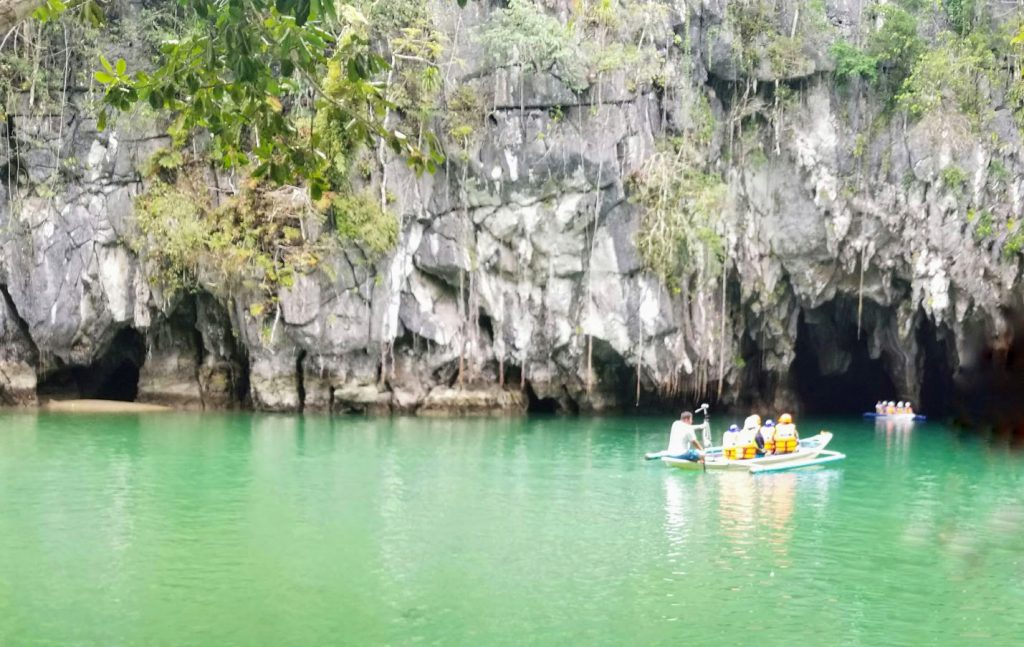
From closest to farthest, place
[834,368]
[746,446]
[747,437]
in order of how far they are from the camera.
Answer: [746,446] → [747,437] → [834,368]

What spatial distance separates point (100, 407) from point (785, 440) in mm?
17432

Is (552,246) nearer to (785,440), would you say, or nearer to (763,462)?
(785,440)

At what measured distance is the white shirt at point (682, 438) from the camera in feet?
58.5

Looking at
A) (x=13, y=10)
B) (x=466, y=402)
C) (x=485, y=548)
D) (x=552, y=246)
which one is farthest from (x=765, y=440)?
(x=13, y=10)

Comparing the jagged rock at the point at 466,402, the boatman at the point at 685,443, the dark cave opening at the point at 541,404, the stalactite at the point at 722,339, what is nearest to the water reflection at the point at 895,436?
the stalactite at the point at 722,339

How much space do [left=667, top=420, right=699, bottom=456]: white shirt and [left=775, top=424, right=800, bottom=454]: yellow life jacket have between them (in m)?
2.12

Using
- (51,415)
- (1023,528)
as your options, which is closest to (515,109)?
(51,415)

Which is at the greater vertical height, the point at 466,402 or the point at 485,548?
the point at 466,402

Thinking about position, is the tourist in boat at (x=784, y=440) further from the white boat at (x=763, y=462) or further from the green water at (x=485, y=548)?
the green water at (x=485, y=548)

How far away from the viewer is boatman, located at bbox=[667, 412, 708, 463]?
1773 centimetres

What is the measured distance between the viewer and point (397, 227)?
26469mm

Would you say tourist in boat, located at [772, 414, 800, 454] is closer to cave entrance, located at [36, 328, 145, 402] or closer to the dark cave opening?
the dark cave opening

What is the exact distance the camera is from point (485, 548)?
38.2 feet

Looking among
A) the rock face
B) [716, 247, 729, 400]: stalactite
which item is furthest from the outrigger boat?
[716, 247, 729, 400]: stalactite
